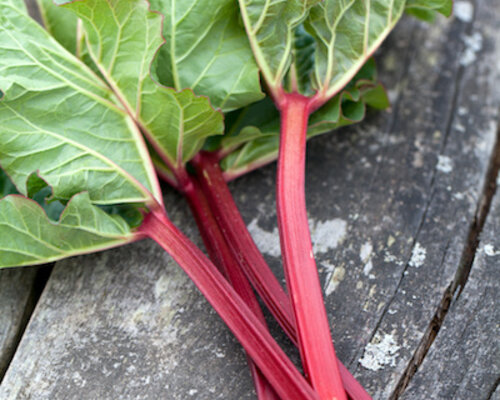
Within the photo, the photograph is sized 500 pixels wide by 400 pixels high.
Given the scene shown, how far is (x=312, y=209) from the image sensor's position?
62.8 inches

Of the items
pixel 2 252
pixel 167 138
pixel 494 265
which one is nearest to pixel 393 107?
pixel 494 265

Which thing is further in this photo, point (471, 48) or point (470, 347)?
point (471, 48)

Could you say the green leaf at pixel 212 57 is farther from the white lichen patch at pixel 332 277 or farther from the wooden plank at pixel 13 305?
the wooden plank at pixel 13 305

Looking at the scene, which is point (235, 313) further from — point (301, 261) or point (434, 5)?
point (434, 5)

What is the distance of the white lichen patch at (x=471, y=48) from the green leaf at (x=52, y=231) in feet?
4.30

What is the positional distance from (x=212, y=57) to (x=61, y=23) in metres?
0.43

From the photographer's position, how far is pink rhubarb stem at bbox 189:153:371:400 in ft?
4.22

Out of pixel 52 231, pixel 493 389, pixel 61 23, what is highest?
pixel 61 23

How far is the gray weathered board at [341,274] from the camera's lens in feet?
4.30

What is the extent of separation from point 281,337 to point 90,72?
0.76 metres

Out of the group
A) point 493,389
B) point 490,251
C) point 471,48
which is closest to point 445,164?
point 490,251

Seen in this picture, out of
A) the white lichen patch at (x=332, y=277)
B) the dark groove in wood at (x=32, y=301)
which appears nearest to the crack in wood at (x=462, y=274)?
the white lichen patch at (x=332, y=277)

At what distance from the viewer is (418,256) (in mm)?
1481

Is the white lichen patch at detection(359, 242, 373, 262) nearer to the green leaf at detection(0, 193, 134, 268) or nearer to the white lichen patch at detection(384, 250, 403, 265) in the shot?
the white lichen patch at detection(384, 250, 403, 265)
